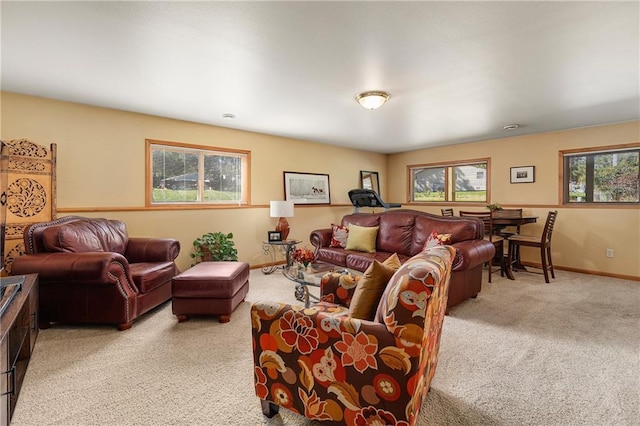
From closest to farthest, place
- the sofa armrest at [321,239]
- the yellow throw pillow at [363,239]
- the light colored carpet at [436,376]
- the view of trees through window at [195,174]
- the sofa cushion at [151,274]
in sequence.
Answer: the light colored carpet at [436,376], the sofa cushion at [151,274], the yellow throw pillow at [363,239], the view of trees through window at [195,174], the sofa armrest at [321,239]

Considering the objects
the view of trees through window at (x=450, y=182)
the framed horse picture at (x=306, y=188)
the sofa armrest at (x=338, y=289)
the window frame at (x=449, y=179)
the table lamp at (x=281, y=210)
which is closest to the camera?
the sofa armrest at (x=338, y=289)

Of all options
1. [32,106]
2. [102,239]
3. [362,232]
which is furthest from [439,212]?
[32,106]

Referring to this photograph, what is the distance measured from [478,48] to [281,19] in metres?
1.48

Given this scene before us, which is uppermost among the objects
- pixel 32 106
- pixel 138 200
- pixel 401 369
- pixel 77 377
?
pixel 32 106

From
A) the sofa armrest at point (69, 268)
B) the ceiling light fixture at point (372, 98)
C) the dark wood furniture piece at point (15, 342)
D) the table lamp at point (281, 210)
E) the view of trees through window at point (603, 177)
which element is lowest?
the dark wood furniture piece at point (15, 342)

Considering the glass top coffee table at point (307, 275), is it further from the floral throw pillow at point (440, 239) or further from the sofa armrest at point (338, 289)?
the floral throw pillow at point (440, 239)

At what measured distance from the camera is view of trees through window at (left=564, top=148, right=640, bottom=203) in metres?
4.25

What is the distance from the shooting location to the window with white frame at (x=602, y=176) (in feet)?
13.9

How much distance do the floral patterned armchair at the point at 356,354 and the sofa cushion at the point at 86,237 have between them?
2.28 meters

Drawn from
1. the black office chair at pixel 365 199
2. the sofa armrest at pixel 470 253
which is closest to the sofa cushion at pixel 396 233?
the sofa armrest at pixel 470 253

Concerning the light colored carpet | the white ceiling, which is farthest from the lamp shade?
the light colored carpet

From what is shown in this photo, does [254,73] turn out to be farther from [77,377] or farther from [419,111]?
[77,377]

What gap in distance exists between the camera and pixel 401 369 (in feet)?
3.93

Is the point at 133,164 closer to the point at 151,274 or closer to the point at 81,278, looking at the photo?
the point at 151,274
